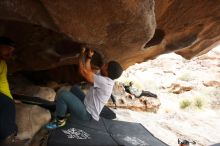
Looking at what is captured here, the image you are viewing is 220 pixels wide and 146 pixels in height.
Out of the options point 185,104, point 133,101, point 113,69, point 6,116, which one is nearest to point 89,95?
point 113,69

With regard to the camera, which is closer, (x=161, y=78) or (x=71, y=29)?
(x=71, y=29)

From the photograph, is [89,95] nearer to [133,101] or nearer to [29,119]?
[29,119]

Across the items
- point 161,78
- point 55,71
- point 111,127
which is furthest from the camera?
point 161,78

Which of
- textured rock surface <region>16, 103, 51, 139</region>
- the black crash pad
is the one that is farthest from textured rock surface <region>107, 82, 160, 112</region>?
textured rock surface <region>16, 103, 51, 139</region>

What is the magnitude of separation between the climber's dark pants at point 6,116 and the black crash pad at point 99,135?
2.27 feet

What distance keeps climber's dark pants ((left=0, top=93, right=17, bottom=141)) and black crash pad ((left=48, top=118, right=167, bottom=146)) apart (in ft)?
2.27

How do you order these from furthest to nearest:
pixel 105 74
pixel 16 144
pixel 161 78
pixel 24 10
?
pixel 161 78
pixel 105 74
pixel 16 144
pixel 24 10

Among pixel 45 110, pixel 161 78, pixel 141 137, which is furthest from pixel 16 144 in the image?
pixel 161 78

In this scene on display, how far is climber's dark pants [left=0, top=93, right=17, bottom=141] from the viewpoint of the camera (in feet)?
13.7

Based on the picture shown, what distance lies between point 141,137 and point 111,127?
26.3 inches

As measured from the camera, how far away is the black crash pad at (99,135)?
4.89m

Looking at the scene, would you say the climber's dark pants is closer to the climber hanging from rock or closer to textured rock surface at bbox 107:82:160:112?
the climber hanging from rock

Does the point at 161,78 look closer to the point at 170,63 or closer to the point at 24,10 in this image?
the point at 170,63

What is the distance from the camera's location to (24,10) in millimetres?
4402
